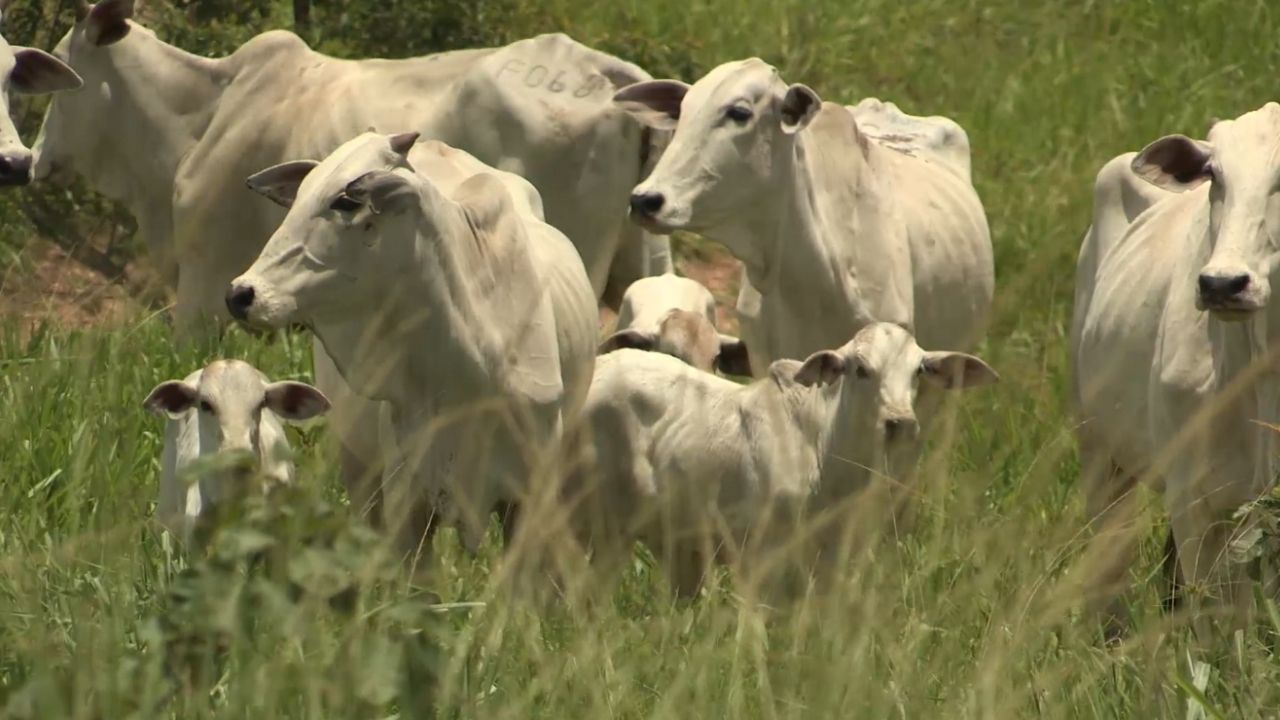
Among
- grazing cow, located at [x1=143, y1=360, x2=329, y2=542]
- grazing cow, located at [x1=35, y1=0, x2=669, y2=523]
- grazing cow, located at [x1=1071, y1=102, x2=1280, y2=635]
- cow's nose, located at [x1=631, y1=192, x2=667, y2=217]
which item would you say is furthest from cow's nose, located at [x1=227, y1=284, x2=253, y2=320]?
grazing cow, located at [x1=35, y1=0, x2=669, y2=523]

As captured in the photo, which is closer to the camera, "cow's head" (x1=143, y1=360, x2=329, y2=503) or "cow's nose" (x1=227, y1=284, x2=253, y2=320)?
"cow's nose" (x1=227, y1=284, x2=253, y2=320)

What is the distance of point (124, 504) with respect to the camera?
5016mm

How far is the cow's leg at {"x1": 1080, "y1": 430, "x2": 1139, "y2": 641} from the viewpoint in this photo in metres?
7.10

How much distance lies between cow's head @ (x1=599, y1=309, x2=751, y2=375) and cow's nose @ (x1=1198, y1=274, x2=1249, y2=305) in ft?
9.18

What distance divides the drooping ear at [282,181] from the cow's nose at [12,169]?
58.3 inches

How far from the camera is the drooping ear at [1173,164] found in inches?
275

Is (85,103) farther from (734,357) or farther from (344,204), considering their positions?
(344,204)

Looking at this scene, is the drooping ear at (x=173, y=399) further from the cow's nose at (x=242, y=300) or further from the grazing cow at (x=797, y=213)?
the grazing cow at (x=797, y=213)

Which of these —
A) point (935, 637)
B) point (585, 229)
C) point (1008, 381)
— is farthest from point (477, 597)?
point (585, 229)

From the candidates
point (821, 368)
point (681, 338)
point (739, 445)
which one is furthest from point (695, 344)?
point (821, 368)

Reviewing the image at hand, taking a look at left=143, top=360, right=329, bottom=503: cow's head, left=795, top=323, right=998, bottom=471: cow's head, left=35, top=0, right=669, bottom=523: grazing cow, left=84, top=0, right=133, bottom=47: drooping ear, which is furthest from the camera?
left=84, top=0, right=133, bottom=47: drooping ear

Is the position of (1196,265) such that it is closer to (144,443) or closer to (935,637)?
(935,637)

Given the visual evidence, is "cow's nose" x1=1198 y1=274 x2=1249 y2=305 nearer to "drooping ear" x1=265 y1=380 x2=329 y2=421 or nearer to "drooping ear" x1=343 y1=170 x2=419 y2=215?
"drooping ear" x1=343 y1=170 x2=419 y2=215

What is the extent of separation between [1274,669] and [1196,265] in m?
1.71
